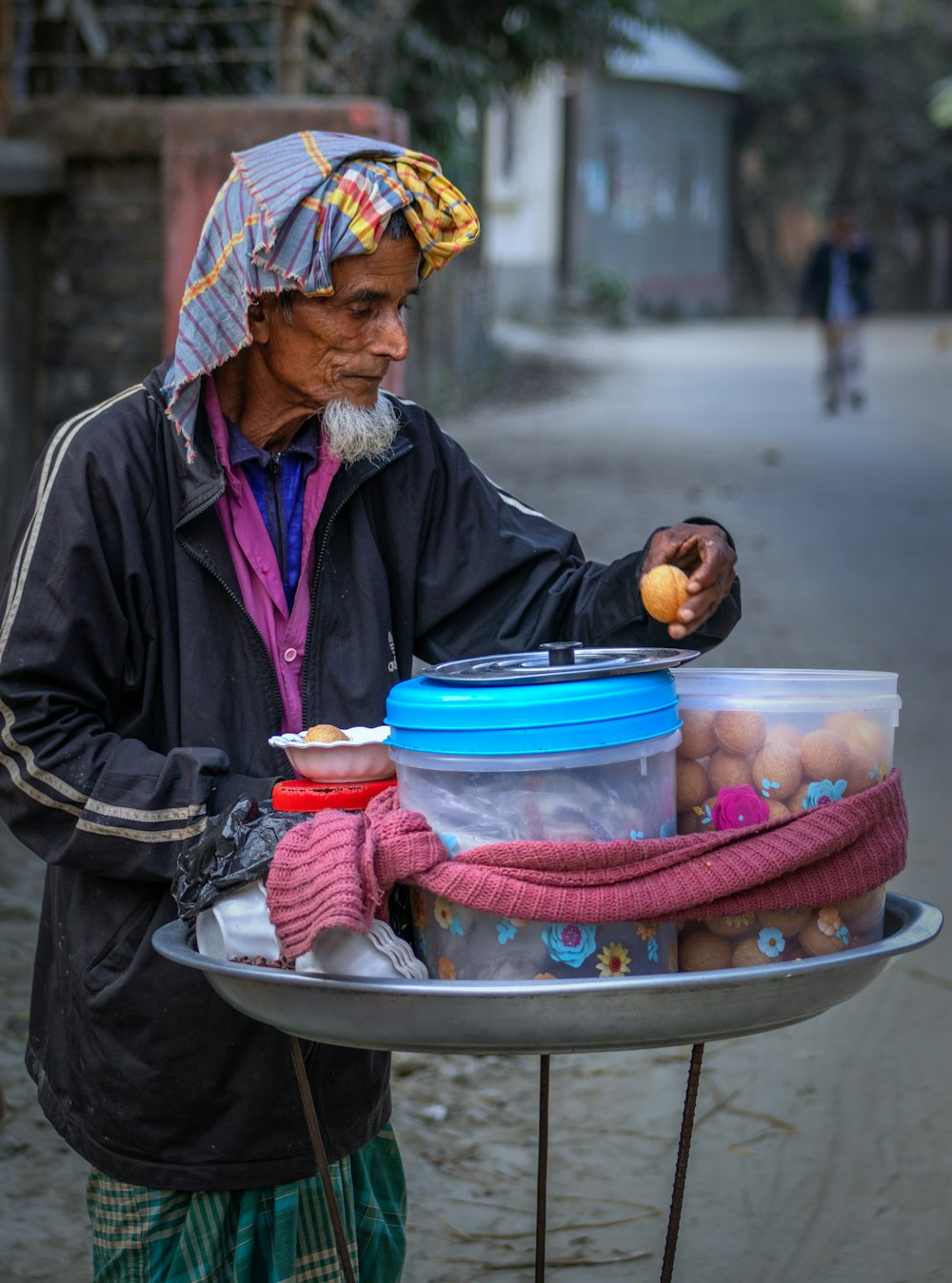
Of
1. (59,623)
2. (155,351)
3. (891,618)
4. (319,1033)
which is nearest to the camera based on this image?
(319,1033)

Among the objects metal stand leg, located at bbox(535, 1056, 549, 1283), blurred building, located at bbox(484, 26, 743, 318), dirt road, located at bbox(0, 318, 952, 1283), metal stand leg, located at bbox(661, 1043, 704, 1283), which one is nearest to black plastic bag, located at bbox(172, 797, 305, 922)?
metal stand leg, located at bbox(661, 1043, 704, 1283)

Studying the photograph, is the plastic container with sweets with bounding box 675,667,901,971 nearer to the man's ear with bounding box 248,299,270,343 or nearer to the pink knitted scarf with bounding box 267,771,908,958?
the pink knitted scarf with bounding box 267,771,908,958

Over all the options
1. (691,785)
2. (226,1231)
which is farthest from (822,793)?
(226,1231)

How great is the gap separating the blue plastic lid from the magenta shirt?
442mm

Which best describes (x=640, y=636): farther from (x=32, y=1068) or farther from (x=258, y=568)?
(x=32, y=1068)

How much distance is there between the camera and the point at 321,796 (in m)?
1.73

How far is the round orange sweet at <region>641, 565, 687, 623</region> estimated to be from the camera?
1940mm

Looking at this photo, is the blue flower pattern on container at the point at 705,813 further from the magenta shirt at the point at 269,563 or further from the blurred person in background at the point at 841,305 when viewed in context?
the blurred person in background at the point at 841,305

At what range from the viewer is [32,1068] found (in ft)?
7.38

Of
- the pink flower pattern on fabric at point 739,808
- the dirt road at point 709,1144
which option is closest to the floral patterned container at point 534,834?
the pink flower pattern on fabric at point 739,808

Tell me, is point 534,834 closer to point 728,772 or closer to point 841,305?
point 728,772

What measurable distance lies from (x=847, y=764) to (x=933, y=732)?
448 cm

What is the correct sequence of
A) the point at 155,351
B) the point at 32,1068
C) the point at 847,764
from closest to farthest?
1. the point at 847,764
2. the point at 32,1068
3. the point at 155,351

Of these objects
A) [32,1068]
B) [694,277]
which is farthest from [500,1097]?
[694,277]
